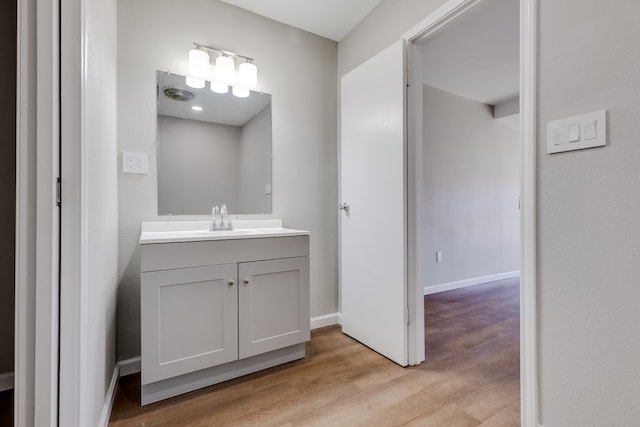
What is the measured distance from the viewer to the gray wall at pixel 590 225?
88 centimetres

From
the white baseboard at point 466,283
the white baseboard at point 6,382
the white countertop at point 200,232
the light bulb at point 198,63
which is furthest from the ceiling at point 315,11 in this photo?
the white baseboard at point 466,283

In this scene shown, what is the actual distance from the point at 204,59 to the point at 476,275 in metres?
3.69

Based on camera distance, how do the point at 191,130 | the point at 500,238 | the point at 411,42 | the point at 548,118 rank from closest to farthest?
the point at 548,118 < the point at 411,42 < the point at 191,130 < the point at 500,238

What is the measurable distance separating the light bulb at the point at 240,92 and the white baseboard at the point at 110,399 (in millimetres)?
1797

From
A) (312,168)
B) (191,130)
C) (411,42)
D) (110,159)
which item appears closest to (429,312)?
(312,168)

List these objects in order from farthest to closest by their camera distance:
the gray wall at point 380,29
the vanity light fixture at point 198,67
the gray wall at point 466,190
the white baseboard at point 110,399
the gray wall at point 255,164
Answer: the gray wall at point 466,190, the gray wall at point 255,164, the vanity light fixture at point 198,67, the gray wall at point 380,29, the white baseboard at point 110,399

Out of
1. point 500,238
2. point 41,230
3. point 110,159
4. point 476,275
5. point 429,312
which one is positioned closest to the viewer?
point 41,230

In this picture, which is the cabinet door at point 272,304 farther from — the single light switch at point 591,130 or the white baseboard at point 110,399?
the single light switch at point 591,130

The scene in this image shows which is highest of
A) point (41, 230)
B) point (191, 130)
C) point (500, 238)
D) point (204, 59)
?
point (204, 59)

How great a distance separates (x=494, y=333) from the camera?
2.18m

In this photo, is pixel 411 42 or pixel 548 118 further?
pixel 411 42

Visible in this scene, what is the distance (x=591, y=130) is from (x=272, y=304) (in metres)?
1.60

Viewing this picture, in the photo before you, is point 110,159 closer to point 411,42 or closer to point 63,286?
point 63,286

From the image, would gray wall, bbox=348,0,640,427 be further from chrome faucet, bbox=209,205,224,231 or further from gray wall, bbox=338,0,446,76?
chrome faucet, bbox=209,205,224,231
